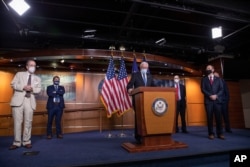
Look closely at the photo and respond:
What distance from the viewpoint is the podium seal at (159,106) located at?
9.82 ft

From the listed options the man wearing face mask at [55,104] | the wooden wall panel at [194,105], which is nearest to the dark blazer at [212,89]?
the man wearing face mask at [55,104]

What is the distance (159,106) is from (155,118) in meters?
0.20

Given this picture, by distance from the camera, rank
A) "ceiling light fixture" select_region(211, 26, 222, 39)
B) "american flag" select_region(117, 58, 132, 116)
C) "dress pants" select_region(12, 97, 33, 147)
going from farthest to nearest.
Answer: "ceiling light fixture" select_region(211, 26, 222, 39) < "american flag" select_region(117, 58, 132, 116) < "dress pants" select_region(12, 97, 33, 147)

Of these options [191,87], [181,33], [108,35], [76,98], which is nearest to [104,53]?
[108,35]

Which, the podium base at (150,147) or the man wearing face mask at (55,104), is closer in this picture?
the podium base at (150,147)

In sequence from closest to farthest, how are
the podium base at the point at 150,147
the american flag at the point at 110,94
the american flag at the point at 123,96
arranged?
the podium base at the point at 150,147
the american flag at the point at 110,94
the american flag at the point at 123,96

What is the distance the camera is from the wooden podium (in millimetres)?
2957

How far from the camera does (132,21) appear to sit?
5754mm

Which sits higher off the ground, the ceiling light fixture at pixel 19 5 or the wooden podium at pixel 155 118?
the ceiling light fixture at pixel 19 5

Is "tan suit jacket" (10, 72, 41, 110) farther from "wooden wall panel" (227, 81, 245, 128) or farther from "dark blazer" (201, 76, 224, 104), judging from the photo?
"wooden wall panel" (227, 81, 245, 128)

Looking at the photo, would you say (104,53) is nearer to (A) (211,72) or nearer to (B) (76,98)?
(B) (76,98)

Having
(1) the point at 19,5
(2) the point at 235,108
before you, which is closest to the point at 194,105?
(2) the point at 235,108

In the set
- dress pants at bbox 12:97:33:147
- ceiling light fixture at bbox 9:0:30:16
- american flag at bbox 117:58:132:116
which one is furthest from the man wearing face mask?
ceiling light fixture at bbox 9:0:30:16

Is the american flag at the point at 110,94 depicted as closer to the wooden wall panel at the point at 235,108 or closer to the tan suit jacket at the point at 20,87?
the tan suit jacket at the point at 20,87
